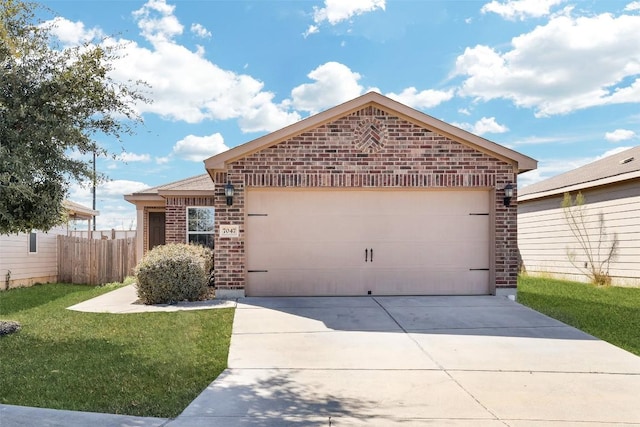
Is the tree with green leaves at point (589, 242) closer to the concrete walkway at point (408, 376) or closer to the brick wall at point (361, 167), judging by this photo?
the brick wall at point (361, 167)

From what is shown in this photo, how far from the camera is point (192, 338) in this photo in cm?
743

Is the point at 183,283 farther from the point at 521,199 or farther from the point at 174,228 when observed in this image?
the point at 521,199

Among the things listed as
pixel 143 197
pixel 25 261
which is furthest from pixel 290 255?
pixel 25 261

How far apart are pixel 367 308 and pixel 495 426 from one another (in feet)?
17.6

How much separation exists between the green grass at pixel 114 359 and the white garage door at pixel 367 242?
2078 millimetres

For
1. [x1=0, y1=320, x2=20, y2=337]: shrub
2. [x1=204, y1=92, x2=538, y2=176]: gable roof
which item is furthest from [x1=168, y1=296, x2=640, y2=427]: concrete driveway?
[x1=0, y1=320, x2=20, y2=337]: shrub

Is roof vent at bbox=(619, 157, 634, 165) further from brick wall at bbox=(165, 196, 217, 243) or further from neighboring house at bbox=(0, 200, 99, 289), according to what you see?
neighboring house at bbox=(0, 200, 99, 289)

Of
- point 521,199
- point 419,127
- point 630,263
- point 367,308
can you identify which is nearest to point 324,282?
point 367,308

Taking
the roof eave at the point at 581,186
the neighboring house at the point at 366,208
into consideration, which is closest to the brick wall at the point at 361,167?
the neighboring house at the point at 366,208

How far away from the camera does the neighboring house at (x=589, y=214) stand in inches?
552

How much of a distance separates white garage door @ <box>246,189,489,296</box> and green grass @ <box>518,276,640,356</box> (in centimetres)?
165

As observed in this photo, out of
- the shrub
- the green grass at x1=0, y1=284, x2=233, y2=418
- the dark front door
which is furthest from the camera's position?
the dark front door

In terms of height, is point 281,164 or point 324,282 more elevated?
point 281,164

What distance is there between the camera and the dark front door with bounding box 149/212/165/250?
58.9ft
